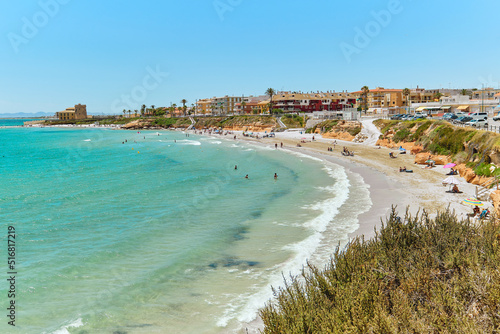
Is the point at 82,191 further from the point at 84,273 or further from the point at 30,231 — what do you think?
the point at 84,273

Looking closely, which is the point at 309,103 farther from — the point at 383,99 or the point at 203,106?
the point at 203,106

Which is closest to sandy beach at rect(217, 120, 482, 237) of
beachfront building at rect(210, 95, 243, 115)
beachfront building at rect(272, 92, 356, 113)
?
beachfront building at rect(272, 92, 356, 113)

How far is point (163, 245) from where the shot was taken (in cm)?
1739

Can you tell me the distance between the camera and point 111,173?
41719 millimetres

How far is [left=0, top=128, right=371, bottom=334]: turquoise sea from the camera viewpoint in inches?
446

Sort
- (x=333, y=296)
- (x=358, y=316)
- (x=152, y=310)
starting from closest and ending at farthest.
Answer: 1. (x=358, y=316)
2. (x=333, y=296)
3. (x=152, y=310)

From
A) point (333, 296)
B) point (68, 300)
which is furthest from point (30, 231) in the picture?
point (333, 296)

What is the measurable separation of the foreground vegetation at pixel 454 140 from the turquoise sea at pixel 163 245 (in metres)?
9.81

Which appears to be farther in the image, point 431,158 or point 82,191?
point 431,158

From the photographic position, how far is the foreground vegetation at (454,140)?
27494mm

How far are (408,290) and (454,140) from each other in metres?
34.1

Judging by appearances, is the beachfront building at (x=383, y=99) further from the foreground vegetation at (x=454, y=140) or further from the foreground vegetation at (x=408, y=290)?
the foreground vegetation at (x=408, y=290)

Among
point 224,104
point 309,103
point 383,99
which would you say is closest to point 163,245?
point 309,103

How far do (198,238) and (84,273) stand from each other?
5.80 metres
